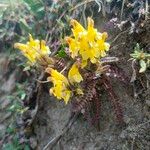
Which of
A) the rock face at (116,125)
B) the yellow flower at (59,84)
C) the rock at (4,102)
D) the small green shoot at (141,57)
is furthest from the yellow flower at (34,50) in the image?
the rock at (4,102)

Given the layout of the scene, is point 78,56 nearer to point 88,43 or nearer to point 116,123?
point 88,43

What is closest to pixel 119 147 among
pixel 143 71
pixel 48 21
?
pixel 143 71

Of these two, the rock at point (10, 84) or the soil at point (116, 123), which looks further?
the rock at point (10, 84)

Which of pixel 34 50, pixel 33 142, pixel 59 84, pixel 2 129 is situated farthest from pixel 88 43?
pixel 2 129

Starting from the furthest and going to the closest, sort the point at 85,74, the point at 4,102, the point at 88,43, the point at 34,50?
the point at 4,102 < the point at 34,50 < the point at 85,74 < the point at 88,43

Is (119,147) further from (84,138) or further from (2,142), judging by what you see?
(2,142)

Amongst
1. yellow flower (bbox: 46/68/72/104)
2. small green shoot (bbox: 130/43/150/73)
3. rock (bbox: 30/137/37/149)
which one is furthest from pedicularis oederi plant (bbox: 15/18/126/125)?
rock (bbox: 30/137/37/149)

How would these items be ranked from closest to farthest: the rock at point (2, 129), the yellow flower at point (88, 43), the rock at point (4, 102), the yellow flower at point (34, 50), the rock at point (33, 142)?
the yellow flower at point (88, 43) < the yellow flower at point (34, 50) < the rock at point (33, 142) < the rock at point (2, 129) < the rock at point (4, 102)

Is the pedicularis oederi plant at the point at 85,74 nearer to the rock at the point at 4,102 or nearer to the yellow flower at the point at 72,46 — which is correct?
the yellow flower at the point at 72,46
